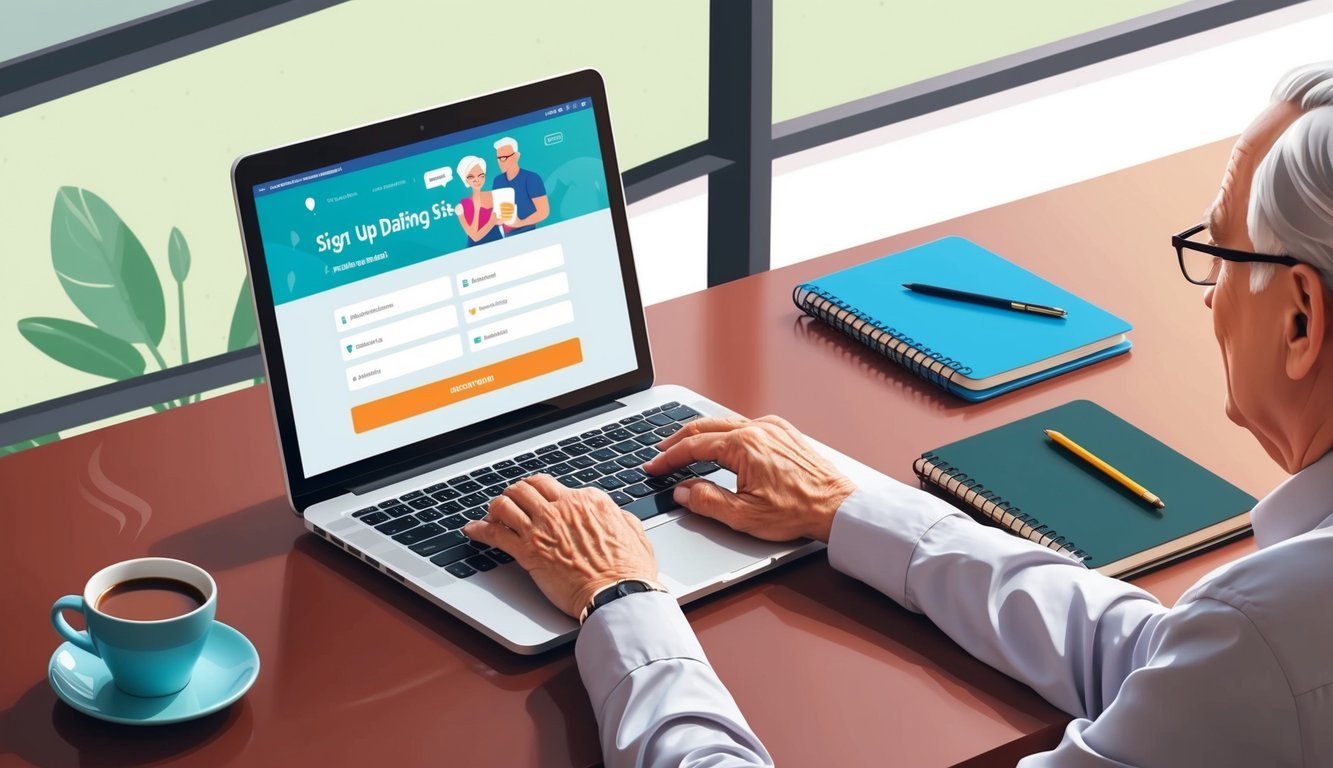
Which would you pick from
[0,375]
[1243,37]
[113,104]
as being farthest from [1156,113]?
[0,375]

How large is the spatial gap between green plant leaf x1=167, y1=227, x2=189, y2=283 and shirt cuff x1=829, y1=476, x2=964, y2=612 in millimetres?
2381

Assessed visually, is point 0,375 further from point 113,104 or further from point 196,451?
point 196,451

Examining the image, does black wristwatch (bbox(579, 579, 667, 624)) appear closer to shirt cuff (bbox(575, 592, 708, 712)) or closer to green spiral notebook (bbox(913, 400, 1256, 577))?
shirt cuff (bbox(575, 592, 708, 712))

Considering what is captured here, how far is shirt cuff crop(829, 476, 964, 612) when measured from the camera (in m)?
1.28

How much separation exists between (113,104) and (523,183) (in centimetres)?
203

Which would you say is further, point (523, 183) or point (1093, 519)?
point (523, 183)

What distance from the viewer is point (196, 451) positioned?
1.51 meters

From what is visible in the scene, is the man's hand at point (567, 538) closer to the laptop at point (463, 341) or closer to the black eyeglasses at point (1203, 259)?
the laptop at point (463, 341)

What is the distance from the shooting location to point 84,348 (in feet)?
10.6

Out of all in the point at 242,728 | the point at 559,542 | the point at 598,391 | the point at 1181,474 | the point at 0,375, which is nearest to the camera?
the point at 242,728

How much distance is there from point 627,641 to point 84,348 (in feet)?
7.98

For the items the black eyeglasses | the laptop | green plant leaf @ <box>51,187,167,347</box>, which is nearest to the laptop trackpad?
the laptop

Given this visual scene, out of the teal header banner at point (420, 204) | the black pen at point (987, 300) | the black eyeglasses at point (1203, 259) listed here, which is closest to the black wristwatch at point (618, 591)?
the teal header banner at point (420, 204)

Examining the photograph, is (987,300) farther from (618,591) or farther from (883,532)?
(618,591)
